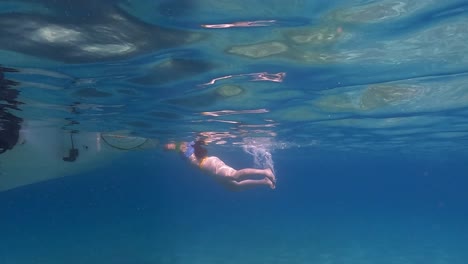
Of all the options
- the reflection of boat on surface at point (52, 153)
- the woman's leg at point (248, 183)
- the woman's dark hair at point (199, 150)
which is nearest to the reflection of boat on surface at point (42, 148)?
the reflection of boat on surface at point (52, 153)

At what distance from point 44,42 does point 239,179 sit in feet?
31.7

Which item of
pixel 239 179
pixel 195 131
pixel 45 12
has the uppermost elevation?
pixel 45 12

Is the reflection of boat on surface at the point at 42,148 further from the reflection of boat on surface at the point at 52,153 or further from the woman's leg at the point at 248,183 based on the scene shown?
the woman's leg at the point at 248,183

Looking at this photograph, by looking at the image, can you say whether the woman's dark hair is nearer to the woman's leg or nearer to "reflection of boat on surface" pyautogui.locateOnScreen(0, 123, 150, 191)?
the woman's leg

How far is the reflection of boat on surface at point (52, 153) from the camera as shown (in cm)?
1667

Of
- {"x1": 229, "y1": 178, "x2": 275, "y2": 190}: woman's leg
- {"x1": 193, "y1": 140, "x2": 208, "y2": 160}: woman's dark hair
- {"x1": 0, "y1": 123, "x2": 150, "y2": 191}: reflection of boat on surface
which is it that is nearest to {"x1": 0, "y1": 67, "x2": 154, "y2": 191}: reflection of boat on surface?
{"x1": 0, "y1": 123, "x2": 150, "y2": 191}: reflection of boat on surface

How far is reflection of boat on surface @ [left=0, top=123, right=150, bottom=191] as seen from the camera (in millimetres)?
16672

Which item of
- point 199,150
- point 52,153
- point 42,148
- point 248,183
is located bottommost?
point 248,183

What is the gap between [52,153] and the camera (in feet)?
58.2

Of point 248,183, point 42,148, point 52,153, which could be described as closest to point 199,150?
point 248,183

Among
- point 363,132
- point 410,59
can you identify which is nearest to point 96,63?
point 410,59

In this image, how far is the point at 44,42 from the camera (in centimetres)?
1044

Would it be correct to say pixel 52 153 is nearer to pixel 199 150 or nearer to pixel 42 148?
pixel 42 148

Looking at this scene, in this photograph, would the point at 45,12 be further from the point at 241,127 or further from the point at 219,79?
the point at 241,127
